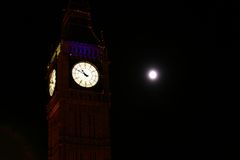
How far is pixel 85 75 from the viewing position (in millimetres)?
46688

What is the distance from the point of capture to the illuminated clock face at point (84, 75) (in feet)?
153

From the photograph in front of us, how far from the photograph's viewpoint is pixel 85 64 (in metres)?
46.8

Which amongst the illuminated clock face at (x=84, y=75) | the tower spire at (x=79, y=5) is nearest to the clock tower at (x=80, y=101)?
the illuminated clock face at (x=84, y=75)

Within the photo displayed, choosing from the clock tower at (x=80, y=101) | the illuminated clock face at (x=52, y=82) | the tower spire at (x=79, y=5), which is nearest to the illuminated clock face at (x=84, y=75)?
the clock tower at (x=80, y=101)

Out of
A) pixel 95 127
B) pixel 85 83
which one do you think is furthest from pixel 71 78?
pixel 95 127

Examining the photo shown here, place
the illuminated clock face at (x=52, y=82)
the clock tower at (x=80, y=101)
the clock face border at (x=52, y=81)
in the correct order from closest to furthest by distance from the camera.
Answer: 1. the clock tower at (x=80, y=101)
2. the clock face border at (x=52, y=81)
3. the illuminated clock face at (x=52, y=82)

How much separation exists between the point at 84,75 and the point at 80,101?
6.59ft

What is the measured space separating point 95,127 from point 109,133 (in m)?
1.21

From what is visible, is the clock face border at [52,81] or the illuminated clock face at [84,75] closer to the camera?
the illuminated clock face at [84,75]

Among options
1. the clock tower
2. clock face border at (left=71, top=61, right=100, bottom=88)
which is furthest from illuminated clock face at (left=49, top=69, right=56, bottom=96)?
clock face border at (left=71, top=61, right=100, bottom=88)

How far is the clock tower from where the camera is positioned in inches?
1809

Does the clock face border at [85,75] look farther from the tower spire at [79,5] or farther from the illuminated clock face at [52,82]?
the tower spire at [79,5]

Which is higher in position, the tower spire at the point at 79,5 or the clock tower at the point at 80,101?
the tower spire at the point at 79,5

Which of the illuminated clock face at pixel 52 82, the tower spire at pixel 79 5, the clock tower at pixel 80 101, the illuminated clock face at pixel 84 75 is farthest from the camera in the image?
the tower spire at pixel 79 5
